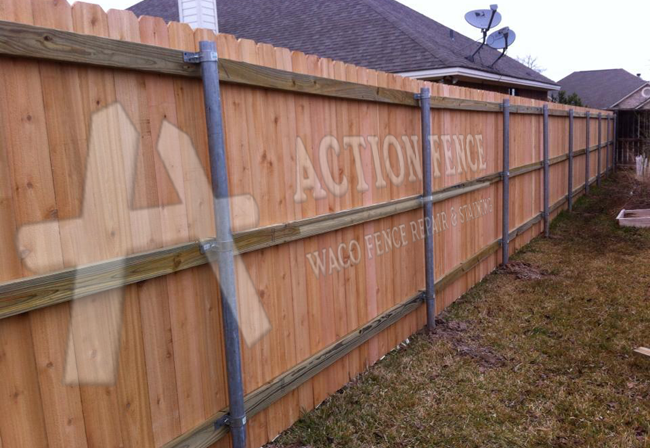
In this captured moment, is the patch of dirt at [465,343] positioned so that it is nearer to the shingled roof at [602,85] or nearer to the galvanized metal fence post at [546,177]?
the galvanized metal fence post at [546,177]

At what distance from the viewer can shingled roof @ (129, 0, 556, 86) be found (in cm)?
1283

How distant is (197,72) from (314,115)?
1.09 meters

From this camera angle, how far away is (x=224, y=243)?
2.75 m

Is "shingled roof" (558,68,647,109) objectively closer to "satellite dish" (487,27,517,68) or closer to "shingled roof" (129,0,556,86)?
"shingled roof" (129,0,556,86)

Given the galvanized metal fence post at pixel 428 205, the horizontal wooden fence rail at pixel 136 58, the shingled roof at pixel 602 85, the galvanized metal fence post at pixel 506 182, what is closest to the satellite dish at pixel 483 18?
the galvanized metal fence post at pixel 506 182

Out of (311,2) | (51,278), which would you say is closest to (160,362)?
(51,278)

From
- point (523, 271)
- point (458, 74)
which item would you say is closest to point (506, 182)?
point (523, 271)

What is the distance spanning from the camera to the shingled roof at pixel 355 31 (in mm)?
12828

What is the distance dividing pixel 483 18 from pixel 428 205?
1090cm

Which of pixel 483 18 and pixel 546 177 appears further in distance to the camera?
pixel 483 18

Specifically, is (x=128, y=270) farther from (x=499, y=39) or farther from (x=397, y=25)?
(x=499, y=39)

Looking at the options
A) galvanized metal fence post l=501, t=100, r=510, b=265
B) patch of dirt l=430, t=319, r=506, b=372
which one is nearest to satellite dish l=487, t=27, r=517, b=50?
galvanized metal fence post l=501, t=100, r=510, b=265

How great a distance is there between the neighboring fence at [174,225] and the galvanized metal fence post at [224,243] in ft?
0.25

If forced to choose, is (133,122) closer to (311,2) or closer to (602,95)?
(311,2)
